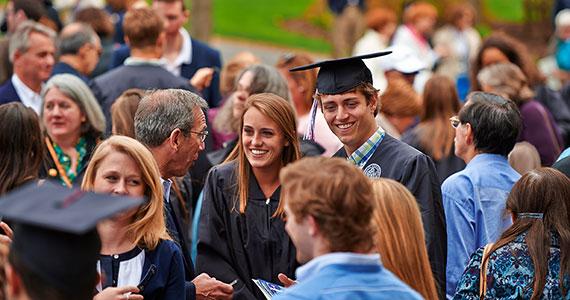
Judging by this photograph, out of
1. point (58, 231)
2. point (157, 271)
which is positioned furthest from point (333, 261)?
point (157, 271)

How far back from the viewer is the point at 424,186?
5.64 m

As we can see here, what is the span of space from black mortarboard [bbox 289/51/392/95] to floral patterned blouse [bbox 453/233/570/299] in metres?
1.31

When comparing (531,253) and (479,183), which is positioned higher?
(479,183)

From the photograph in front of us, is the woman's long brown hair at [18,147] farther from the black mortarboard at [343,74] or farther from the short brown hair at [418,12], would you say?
the short brown hair at [418,12]

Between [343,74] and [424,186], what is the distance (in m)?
0.82

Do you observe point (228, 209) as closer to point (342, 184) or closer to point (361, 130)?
point (361, 130)

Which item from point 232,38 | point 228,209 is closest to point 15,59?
point 228,209

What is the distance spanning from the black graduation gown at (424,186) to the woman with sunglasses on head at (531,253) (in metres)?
0.32

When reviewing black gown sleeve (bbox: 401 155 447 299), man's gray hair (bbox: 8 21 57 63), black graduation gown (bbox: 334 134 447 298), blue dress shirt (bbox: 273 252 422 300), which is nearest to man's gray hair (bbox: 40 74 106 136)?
man's gray hair (bbox: 8 21 57 63)

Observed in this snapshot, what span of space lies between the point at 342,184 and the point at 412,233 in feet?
2.32

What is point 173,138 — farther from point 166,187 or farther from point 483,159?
point 483,159

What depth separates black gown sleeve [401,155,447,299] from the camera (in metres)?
5.63

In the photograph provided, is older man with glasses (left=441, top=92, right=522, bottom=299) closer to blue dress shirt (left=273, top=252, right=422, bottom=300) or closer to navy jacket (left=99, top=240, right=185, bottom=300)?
navy jacket (left=99, top=240, right=185, bottom=300)

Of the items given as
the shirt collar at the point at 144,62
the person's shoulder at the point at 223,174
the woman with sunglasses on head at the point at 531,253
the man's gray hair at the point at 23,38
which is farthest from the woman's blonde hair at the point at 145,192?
the man's gray hair at the point at 23,38
